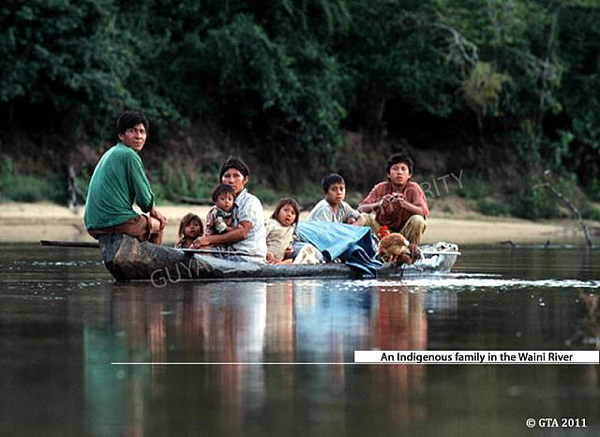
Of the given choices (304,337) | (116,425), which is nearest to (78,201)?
(304,337)

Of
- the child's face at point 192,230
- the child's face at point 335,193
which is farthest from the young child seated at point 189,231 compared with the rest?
the child's face at point 335,193

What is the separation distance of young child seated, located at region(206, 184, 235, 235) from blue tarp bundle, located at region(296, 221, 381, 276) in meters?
1.21

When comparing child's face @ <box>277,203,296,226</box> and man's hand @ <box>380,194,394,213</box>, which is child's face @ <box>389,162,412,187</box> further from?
child's face @ <box>277,203,296,226</box>

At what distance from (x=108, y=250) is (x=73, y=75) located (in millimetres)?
15403

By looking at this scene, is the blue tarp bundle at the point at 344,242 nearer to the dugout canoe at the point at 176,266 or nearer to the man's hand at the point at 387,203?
the dugout canoe at the point at 176,266

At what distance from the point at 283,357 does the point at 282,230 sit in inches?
251

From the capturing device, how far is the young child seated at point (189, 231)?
515 inches

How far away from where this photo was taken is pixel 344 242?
43.7 ft

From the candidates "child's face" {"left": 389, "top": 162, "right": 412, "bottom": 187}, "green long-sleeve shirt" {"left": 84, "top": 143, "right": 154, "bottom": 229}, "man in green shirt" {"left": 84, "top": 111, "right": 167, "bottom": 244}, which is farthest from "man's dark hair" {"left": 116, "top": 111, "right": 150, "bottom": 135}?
"child's face" {"left": 389, "top": 162, "right": 412, "bottom": 187}

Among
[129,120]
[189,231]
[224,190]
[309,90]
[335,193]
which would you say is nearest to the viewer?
[129,120]

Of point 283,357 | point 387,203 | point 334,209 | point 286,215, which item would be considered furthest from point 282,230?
point 283,357
